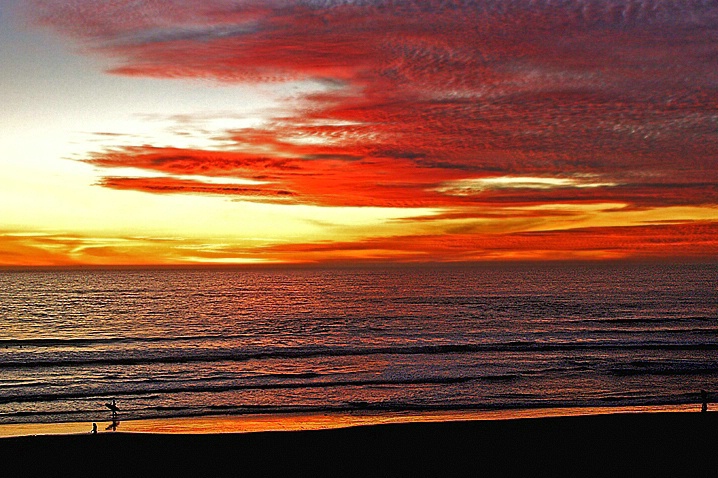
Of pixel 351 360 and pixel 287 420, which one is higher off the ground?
pixel 351 360

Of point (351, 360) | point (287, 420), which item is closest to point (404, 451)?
point (287, 420)

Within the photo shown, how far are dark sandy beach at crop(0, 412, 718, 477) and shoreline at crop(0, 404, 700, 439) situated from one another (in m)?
2.72

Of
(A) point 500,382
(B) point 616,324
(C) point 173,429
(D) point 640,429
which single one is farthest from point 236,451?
(B) point 616,324

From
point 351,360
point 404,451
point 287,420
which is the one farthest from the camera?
point 351,360

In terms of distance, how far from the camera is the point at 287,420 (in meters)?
21.1

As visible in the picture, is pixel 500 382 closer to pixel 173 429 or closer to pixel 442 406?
pixel 442 406

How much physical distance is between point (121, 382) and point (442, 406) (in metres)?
15.8

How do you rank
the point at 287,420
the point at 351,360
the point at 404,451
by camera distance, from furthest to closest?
the point at 351,360, the point at 287,420, the point at 404,451

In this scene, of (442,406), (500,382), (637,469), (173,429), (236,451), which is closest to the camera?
(637,469)

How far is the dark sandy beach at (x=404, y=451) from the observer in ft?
45.3

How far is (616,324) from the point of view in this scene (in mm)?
50562

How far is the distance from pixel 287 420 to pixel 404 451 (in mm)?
6951

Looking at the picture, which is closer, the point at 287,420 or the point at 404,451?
the point at 404,451

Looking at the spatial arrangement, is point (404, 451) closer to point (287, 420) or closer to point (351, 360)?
point (287, 420)
